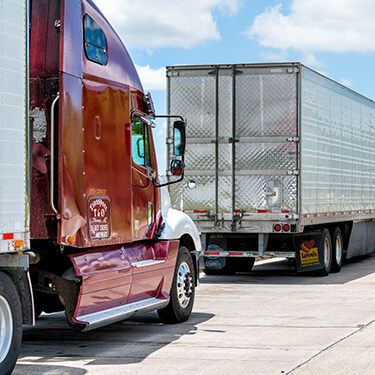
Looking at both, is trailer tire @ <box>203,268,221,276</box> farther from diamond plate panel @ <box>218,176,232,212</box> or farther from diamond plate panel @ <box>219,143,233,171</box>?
diamond plate panel @ <box>219,143,233,171</box>

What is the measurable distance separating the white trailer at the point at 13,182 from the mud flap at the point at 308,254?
10.3m

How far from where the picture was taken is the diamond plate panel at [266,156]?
1619cm

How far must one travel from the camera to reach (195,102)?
16.7 metres

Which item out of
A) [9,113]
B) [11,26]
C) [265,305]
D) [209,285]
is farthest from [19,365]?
[209,285]

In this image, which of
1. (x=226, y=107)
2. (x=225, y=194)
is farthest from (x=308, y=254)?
(x=226, y=107)

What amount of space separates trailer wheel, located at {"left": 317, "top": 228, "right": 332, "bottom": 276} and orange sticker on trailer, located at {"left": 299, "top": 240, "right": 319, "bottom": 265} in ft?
0.98

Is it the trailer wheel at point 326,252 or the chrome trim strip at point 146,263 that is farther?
the trailer wheel at point 326,252

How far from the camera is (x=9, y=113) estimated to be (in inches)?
284

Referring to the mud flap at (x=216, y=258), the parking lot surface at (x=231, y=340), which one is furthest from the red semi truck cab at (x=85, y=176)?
the mud flap at (x=216, y=258)

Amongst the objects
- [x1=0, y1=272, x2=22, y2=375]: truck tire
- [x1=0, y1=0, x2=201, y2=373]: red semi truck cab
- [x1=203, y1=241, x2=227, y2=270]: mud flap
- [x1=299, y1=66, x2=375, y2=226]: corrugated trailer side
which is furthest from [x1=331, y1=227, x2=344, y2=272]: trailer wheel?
[x1=0, y1=272, x2=22, y2=375]: truck tire

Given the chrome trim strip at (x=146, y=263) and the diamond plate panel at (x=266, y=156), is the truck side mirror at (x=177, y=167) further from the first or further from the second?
the diamond plate panel at (x=266, y=156)

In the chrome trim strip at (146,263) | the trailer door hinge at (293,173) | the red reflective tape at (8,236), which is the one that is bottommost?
the chrome trim strip at (146,263)

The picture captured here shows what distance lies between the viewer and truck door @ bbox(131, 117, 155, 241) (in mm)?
9898

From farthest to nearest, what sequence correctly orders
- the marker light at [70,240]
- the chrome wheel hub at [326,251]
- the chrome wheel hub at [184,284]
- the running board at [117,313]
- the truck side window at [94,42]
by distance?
the chrome wheel hub at [326,251] < the chrome wheel hub at [184,284] < the truck side window at [94,42] < the running board at [117,313] < the marker light at [70,240]
